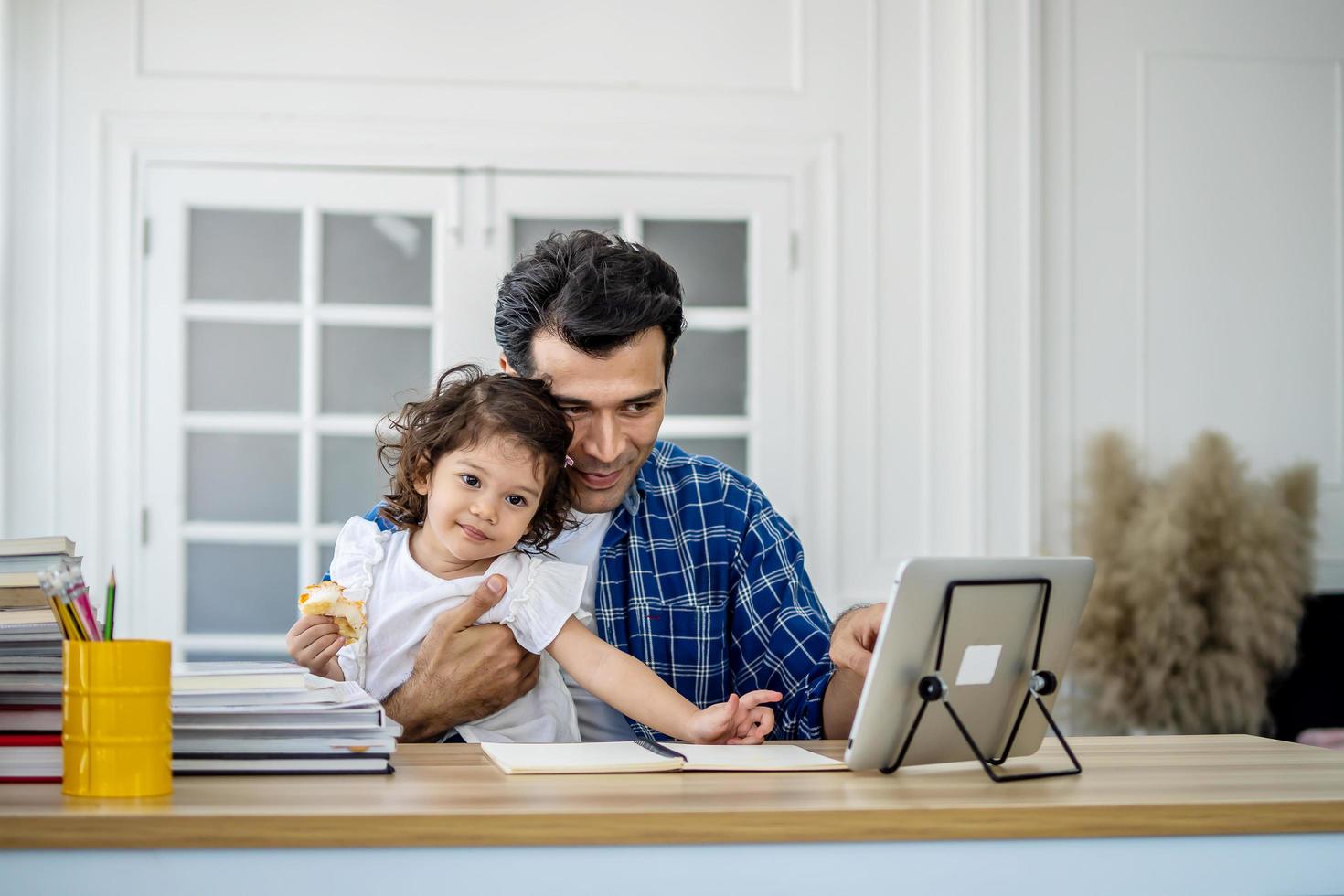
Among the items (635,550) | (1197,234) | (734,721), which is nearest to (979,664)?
(734,721)

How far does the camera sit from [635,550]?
204 centimetres

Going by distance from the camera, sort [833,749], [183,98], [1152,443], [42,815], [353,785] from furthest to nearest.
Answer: [1152,443]
[183,98]
[833,749]
[353,785]
[42,815]

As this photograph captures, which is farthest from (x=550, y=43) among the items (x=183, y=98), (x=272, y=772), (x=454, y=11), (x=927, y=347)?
(x=272, y=772)

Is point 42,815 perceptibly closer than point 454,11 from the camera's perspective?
Yes

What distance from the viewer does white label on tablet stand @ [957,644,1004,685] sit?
1.32m

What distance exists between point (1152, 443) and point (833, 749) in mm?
2670

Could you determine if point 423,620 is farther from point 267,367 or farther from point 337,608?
point 267,367

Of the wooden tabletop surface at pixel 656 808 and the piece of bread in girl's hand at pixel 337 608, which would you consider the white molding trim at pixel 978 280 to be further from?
the wooden tabletop surface at pixel 656 808

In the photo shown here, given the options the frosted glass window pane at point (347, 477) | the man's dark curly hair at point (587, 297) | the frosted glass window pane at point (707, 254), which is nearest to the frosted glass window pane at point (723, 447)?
the frosted glass window pane at point (707, 254)

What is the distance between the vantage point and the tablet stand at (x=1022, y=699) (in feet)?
Answer: 4.19

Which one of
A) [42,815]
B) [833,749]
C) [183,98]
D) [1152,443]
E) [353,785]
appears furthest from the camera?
[1152,443]

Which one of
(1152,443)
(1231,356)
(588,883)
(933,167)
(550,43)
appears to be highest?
(550,43)

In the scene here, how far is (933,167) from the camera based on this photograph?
12.5 feet

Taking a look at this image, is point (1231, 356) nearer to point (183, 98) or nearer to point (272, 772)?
point (183, 98)
